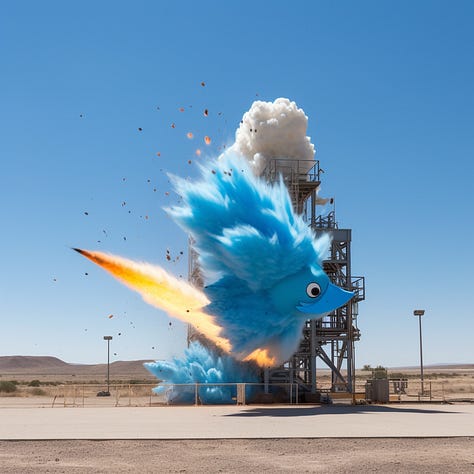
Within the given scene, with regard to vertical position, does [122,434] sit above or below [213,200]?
below

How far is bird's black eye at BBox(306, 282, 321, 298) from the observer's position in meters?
30.9

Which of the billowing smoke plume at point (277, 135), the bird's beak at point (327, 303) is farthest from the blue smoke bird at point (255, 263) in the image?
the billowing smoke plume at point (277, 135)

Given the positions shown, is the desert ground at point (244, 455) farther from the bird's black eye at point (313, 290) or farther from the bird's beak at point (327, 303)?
the bird's black eye at point (313, 290)

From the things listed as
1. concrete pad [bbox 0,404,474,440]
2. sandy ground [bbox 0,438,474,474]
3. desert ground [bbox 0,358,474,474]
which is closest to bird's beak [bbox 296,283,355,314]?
concrete pad [bbox 0,404,474,440]

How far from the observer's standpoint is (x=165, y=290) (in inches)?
1294

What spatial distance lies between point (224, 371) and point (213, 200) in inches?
398

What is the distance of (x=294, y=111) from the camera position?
4022cm

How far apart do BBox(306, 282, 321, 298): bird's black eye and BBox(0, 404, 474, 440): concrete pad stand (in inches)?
184

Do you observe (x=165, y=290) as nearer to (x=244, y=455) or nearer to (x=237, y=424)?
(x=237, y=424)

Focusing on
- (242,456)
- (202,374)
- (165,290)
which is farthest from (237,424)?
(202,374)

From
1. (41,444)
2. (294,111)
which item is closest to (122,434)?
(41,444)

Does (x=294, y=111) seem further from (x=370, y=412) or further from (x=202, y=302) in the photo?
(x=370, y=412)

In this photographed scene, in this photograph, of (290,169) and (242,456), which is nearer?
(242,456)

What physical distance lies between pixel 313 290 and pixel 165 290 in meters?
6.67
